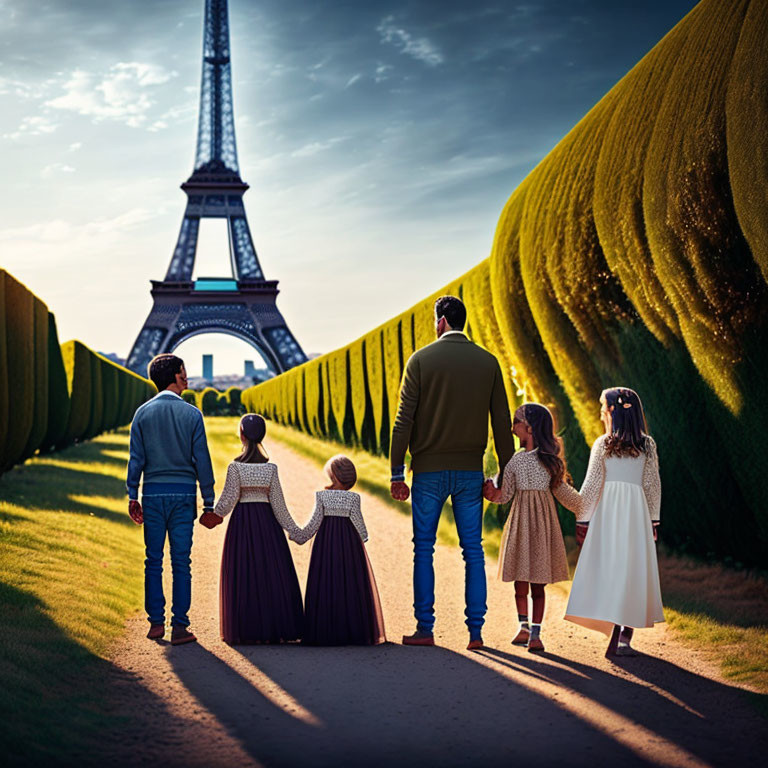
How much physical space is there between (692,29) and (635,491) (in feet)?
8.82

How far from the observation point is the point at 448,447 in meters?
4.30

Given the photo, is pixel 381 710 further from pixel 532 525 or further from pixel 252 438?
pixel 252 438

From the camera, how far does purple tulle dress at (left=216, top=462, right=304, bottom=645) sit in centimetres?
432

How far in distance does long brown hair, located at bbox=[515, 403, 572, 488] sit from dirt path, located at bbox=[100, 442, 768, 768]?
87 cm

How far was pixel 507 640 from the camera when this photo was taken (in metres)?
4.56

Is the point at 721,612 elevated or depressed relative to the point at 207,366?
depressed

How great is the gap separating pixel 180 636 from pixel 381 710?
1.45 meters

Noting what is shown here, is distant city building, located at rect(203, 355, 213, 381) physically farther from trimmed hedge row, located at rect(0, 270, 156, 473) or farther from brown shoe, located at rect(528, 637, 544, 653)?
brown shoe, located at rect(528, 637, 544, 653)

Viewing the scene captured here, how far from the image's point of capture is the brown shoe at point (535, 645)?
4.21m

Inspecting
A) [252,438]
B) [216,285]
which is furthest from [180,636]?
[216,285]

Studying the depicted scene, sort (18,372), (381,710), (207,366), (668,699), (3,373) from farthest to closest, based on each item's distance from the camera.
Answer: (207,366)
(18,372)
(3,373)
(668,699)
(381,710)

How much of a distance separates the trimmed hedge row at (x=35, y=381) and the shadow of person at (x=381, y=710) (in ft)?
25.2

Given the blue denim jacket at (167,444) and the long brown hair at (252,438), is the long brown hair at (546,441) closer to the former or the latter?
the long brown hair at (252,438)

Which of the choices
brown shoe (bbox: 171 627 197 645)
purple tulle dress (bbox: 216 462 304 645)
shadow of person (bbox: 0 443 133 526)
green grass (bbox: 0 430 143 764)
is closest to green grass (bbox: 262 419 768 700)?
purple tulle dress (bbox: 216 462 304 645)
